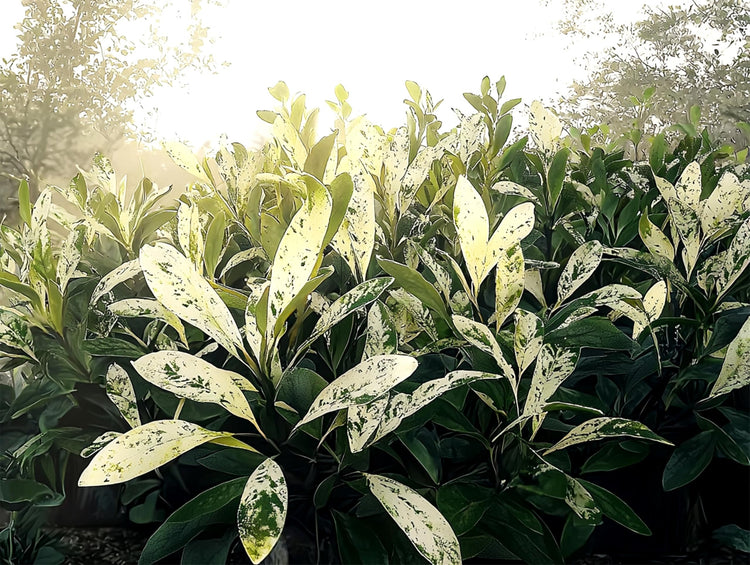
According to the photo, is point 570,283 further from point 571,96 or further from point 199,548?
point 571,96

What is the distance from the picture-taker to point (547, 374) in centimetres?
58

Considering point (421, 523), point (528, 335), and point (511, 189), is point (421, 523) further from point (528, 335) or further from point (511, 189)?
point (511, 189)

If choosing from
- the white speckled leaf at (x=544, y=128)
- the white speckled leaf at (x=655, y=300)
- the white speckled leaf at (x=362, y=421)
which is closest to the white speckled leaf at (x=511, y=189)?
the white speckled leaf at (x=544, y=128)

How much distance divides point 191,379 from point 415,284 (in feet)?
0.76

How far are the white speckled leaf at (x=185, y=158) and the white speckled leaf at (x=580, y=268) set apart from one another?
0.55 metres

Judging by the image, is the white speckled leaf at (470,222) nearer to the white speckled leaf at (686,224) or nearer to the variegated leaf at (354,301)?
the variegated leaf at (354,301)

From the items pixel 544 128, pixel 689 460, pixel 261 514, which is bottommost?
pixel 689 460

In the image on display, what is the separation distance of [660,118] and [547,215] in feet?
55.8

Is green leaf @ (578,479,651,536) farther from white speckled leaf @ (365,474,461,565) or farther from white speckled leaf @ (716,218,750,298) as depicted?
white speckled leaf @ (716,218,750,298)

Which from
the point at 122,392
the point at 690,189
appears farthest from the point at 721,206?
the point at 122,392

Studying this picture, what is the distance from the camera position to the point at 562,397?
0.72 meters

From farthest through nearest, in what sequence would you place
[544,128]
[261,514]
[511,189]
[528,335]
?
[544,128] < [511,189] < [528,335] < [261,514]

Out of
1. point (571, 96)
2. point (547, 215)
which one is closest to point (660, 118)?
point (571, 96)

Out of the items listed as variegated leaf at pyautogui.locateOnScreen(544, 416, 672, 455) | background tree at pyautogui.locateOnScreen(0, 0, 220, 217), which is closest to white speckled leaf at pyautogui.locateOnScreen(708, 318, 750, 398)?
variegated leaf at pyautogui.locateOnScreen(544, 416, 672, 455)
